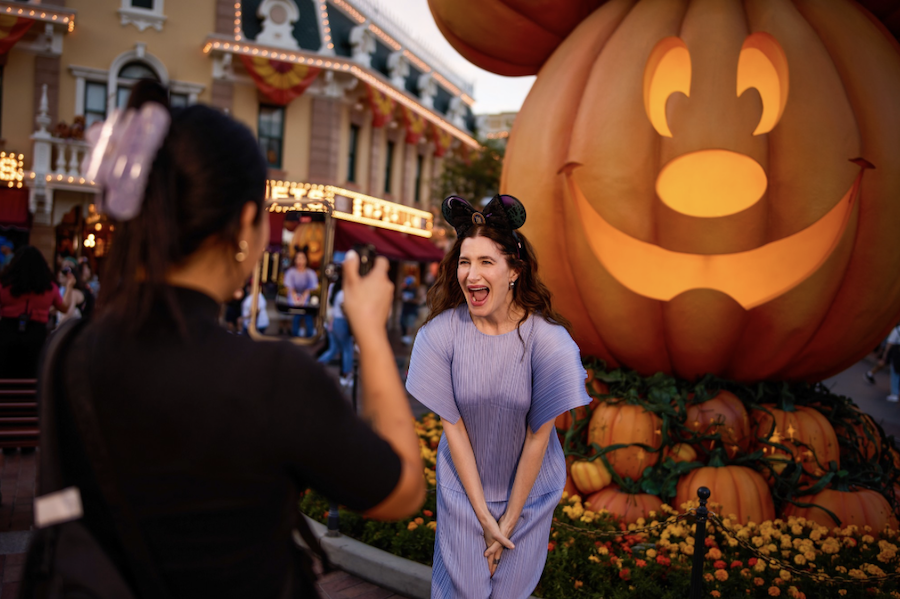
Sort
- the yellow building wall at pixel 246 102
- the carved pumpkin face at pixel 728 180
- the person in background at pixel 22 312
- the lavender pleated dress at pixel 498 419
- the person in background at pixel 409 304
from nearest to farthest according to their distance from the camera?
the lavender pleated dress at pixel 498 419 → the carved pumpkin face at pixel 728 180 → the person in background at pixel 22 312 → the person in background at pixel 409 304 → the yellow building wall at pixel 246 102

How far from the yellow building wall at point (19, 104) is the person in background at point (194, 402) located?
611 inches

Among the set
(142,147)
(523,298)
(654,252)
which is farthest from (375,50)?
(142,147)

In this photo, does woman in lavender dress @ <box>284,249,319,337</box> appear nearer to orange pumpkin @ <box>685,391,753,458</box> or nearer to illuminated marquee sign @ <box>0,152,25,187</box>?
orange pumpkin @ <box>685,391,753,458</box>

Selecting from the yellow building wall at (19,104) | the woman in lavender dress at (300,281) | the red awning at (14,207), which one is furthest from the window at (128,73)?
the woman in lavender dress at (300,281)

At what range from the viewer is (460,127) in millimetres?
23156

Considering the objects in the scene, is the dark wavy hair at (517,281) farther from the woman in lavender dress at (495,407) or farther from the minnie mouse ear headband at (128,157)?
the minnie mouse ear headband at (128,157)

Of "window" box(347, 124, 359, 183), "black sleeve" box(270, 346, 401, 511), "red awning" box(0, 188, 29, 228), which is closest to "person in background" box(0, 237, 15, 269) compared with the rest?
"red awning" box(0, 188, 29, 228)

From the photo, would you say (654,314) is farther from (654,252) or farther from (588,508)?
(588,508)

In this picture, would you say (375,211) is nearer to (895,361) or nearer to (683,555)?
(895,361)

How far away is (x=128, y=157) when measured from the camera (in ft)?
3.20

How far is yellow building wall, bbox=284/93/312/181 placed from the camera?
16.0 m

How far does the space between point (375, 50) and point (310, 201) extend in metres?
18.2

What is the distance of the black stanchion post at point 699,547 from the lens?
2574 mm

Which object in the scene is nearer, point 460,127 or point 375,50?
point 375,50
